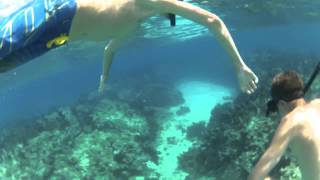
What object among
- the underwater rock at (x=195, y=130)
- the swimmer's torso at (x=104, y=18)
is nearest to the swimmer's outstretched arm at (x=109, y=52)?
the swimmer's torso at (x=104, y=18)

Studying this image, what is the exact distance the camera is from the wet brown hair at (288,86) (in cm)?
456

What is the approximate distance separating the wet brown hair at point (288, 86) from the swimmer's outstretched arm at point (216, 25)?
279 millimetres

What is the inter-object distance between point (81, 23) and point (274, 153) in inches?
110

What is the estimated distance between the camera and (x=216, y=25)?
5.02m

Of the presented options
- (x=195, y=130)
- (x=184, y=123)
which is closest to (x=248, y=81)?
(x=195, y=130)

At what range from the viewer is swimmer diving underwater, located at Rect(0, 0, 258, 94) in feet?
15.9

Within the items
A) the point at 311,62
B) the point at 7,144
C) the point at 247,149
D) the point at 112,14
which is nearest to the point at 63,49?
the point at 7,144

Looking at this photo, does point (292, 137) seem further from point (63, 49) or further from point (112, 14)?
point (63, 49)

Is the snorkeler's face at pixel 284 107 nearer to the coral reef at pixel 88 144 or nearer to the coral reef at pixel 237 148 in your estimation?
the coral reef at pixel 237 148

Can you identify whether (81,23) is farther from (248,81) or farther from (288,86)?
(288,86)

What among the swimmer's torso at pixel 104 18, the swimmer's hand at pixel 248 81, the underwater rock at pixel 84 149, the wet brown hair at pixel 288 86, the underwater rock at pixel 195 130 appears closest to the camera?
the wet brown hair at pixel 288 86

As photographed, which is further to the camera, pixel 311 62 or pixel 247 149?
pixel 311 62

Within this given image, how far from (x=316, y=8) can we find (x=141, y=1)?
35220 mm

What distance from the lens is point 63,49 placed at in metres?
36.3
